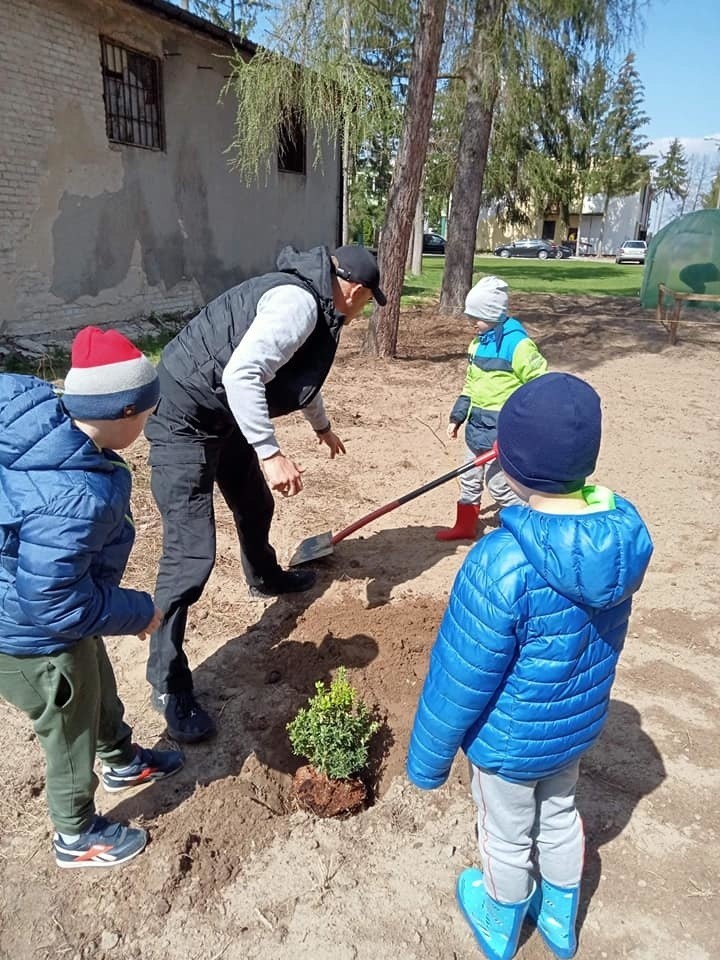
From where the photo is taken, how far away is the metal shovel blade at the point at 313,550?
398 centimetres

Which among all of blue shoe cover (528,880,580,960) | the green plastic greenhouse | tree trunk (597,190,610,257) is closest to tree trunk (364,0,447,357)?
blue shoe cover (528,880,580,960)

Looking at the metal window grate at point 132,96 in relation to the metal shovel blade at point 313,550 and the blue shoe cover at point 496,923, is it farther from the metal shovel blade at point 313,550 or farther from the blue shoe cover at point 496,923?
the blue shoe cover at point 496,923

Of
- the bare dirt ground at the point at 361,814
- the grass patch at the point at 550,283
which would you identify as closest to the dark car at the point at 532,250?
the grass patch at the point at 550,283

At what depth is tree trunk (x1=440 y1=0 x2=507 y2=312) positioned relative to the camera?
8.95 meters

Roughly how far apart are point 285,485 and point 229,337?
59cm

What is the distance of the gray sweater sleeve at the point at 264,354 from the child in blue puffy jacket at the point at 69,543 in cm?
56

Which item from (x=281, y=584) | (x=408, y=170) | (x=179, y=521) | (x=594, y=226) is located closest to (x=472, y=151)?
(x=408, y=170)

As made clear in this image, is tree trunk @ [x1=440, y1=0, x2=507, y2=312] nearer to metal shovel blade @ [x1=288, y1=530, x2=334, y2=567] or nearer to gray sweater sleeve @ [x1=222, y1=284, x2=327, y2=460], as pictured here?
metal shovel blade @ [x1=288, y1=530, x2=334, y2=567]

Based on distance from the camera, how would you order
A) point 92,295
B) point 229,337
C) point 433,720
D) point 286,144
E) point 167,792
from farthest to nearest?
point 286,144, point 92,295, point 229,337, point 167,792, point 433,720

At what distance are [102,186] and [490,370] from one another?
8.03 m

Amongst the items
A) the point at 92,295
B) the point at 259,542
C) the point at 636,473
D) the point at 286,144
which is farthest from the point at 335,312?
the point at 286,144

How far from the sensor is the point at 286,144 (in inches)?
554

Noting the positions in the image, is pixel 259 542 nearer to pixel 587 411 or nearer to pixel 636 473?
pixel 587 411

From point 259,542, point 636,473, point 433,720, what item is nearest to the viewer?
point 433,720
